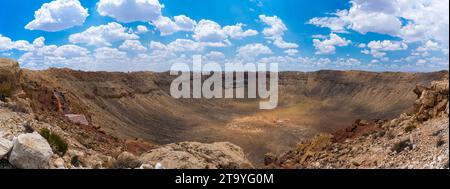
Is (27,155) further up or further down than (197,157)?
further up

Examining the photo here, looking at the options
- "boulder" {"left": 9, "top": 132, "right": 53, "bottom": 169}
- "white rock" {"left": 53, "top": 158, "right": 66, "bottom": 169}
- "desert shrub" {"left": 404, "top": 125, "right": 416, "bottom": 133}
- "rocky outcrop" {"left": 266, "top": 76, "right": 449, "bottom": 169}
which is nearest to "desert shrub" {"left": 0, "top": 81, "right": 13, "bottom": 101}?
"white rock" {"left": 53, "top": 158, "right": 66, "bottom": 169}

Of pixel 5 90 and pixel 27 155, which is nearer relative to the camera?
pixel 27 155

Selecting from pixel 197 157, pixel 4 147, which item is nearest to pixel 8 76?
pixel 4 147

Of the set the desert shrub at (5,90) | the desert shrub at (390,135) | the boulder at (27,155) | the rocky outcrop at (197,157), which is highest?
the desert shrub at (5,90)

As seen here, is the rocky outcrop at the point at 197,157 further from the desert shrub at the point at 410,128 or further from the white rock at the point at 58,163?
the desert shrub at the point at 410,128

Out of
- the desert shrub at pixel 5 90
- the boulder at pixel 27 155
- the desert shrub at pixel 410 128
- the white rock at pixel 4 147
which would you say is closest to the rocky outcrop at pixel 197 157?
the boulder at pixel 27 155

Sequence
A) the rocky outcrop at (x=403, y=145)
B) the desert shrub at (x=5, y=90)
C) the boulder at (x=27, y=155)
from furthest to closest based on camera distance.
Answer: the desert shrub at (x=5, y=90) < the rocky outcrop at (x=403, y=145) < the boulder at (x=27, y=155)

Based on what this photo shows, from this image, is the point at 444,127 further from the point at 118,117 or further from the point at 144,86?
the point at 144,86

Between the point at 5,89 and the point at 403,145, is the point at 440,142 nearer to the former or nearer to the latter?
the point at 403,145
